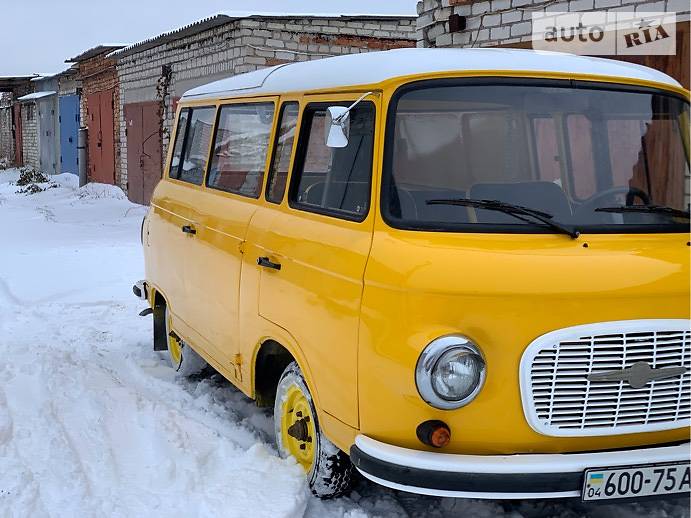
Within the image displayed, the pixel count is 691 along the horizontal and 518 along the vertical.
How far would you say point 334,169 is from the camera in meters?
3.58

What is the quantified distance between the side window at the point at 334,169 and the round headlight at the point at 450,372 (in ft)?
2.27

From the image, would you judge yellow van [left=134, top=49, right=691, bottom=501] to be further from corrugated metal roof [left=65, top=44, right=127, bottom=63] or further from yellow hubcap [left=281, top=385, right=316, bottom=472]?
corrugated metal roof [left=65, top=44, right=127, bottom=63]

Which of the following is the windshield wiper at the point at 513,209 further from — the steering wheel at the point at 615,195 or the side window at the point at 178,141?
the side window at the point at 178,141

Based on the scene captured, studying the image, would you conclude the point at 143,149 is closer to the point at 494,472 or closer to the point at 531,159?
the point at 531,159

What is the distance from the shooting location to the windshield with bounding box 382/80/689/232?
10.5 ft

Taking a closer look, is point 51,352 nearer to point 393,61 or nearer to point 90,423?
point 90,423

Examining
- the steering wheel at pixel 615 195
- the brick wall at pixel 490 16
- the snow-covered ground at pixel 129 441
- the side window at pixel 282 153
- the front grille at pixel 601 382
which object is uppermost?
the brick wall at pixel 490 16

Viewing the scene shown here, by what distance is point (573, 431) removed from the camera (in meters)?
2.94

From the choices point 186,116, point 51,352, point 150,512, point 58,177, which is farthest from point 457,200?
point 58,177

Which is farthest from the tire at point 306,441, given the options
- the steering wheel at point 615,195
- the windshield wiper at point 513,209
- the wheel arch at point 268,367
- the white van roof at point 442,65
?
the steering wheel at point 615,195

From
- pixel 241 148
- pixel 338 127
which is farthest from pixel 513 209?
pixel 241 148

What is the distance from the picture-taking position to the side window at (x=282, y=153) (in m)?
3.94

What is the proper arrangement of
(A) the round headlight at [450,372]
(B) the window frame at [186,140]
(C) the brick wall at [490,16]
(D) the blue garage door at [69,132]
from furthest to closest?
(D) the blue garage door at [69,132] < (C) the brick wall at [490,16] < (B) the window frame at [186,140] < (A) the round headlight at [450,372]

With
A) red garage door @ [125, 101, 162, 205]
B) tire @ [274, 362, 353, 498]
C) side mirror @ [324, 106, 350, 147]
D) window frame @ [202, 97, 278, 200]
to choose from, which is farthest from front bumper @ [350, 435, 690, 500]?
red garage door @ [125, 101, 162, 205]
